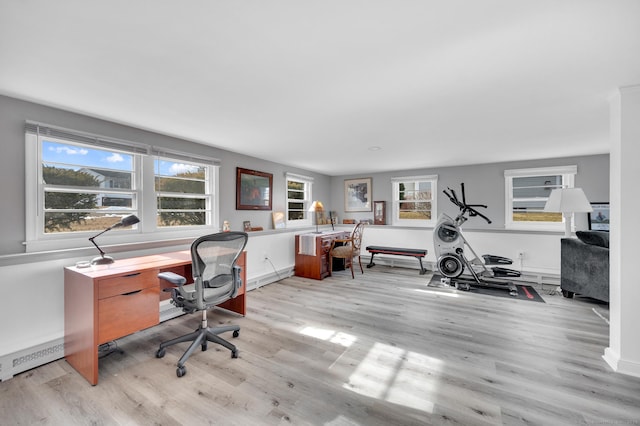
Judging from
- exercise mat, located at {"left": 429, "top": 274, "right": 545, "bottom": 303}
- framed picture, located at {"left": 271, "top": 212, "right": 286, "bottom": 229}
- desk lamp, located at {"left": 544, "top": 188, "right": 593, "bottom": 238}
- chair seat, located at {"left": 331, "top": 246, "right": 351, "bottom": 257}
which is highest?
desk lamp, located at {"left": 544, "top": 188, "right": 593, "bottom": 238}

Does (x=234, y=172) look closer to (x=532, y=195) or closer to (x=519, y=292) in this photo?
(x=519, y=292)

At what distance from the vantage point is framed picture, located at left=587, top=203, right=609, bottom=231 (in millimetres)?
4281

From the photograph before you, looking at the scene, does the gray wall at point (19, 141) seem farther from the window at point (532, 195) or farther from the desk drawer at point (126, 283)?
the window at point (532, 195)

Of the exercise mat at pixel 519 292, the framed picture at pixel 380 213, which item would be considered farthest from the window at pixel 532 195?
the framed picture at pixel 380 213

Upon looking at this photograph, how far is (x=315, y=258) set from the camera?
4.86 metres

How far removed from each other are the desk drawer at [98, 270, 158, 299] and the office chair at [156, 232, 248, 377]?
0.52ft

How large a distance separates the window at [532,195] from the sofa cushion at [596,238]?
4.13 ft

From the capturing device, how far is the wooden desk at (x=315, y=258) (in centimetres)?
483

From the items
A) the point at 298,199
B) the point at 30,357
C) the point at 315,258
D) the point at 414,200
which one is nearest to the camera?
the point at 30,357

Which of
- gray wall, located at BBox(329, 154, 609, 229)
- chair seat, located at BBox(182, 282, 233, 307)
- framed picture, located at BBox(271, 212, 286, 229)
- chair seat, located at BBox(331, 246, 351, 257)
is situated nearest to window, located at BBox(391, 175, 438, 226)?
gray wall, located at BBox(329, 154, 609, 229)

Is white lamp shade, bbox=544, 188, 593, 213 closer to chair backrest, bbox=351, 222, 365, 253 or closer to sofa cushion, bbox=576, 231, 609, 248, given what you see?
sofa cushion, bbox=576, 231, 609, 248

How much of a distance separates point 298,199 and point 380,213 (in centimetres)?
197

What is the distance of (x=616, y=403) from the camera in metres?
1.70

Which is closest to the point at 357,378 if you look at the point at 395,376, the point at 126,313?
the point at 395,376
